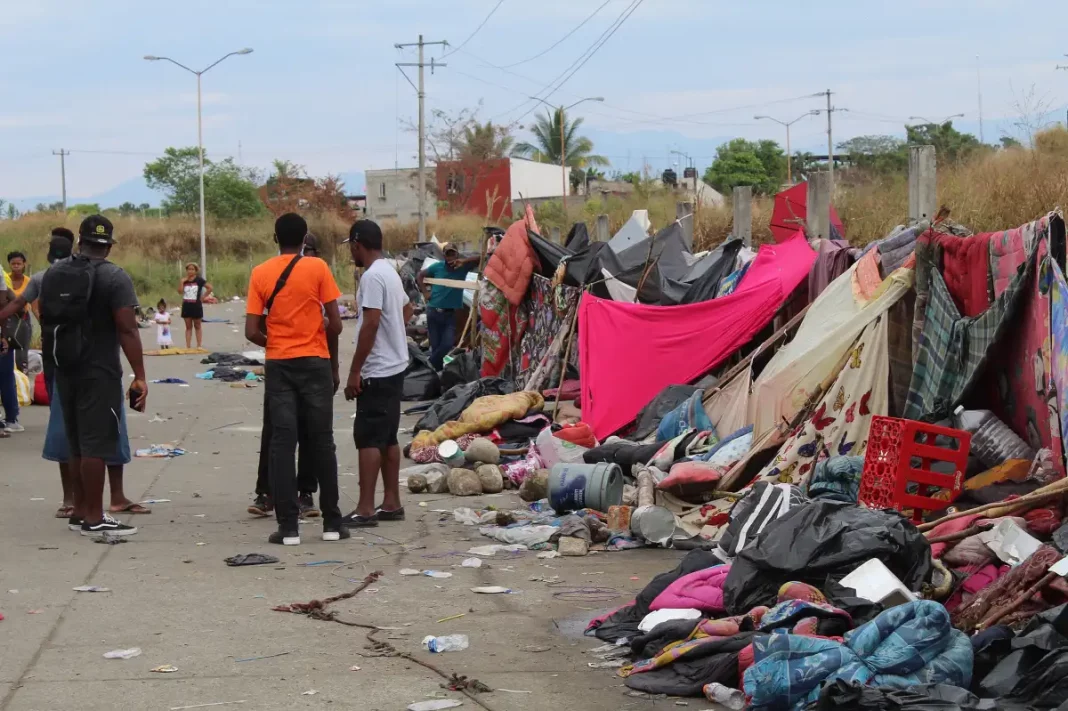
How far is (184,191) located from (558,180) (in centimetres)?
3126

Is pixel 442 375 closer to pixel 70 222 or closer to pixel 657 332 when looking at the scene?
pixel 657 332

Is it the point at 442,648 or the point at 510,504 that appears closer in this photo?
the point at 442,648

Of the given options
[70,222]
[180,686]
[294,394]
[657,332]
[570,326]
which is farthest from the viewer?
[70,222]

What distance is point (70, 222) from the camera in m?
67.8

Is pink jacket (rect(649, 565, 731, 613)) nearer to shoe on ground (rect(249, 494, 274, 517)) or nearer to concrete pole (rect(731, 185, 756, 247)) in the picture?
shoe on ground (rect(249, 494, 274, 517))

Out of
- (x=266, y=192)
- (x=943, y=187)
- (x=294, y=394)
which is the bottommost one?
(x=294, y=394)

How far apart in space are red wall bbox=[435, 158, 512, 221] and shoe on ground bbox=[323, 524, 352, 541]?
62766 mm

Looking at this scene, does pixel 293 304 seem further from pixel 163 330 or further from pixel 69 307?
pixel 163 330

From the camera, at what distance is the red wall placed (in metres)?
71.0

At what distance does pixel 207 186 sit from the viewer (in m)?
82.1

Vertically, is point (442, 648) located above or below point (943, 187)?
below

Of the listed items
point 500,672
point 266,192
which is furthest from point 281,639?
point 266,192

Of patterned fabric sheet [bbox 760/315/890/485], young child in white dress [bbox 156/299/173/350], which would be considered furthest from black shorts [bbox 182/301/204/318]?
patterned fabric sheet [bbox 760/315/890/485]

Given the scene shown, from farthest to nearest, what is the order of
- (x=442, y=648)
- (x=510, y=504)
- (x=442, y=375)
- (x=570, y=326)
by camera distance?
(x=442, y=375) → (x=570, y=326) → (x=510, y=504) → (x=442, y=648)
